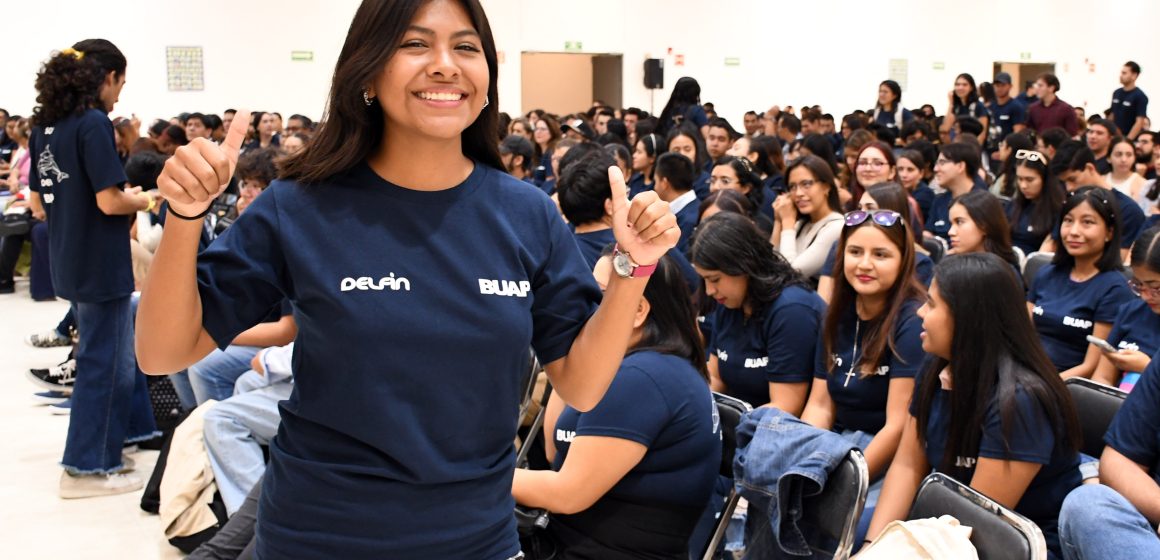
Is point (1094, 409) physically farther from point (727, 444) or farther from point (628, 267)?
point (628, 267)

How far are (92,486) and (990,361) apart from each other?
351 cm

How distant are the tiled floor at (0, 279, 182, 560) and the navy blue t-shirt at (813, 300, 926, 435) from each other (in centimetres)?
233

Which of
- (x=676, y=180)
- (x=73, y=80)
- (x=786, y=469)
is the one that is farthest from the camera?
(x=676, y=180)

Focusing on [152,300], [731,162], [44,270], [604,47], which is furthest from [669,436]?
[604,47]

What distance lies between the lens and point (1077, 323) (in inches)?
168

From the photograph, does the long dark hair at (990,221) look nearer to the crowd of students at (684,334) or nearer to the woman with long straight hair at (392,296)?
the crowd of students at (684,334)

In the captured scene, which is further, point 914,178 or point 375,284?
point 914,178

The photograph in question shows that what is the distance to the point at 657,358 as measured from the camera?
8.78 ft

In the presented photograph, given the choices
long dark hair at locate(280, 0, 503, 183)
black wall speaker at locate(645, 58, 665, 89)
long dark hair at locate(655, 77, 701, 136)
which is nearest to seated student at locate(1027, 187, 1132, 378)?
long dark hair at locate(280, 0, 503, 183)

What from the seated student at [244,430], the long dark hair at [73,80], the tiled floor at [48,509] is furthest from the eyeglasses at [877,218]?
the long dark hair at [73,80]

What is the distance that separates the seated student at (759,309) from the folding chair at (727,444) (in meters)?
0.61

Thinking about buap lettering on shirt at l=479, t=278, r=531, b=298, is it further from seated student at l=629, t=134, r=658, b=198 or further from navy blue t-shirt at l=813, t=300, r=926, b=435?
seated student at l=629, t=134, r=658, b=198

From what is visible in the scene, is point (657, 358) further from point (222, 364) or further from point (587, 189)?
point (222, 364)

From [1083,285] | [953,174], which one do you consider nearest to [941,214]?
[953,174]
